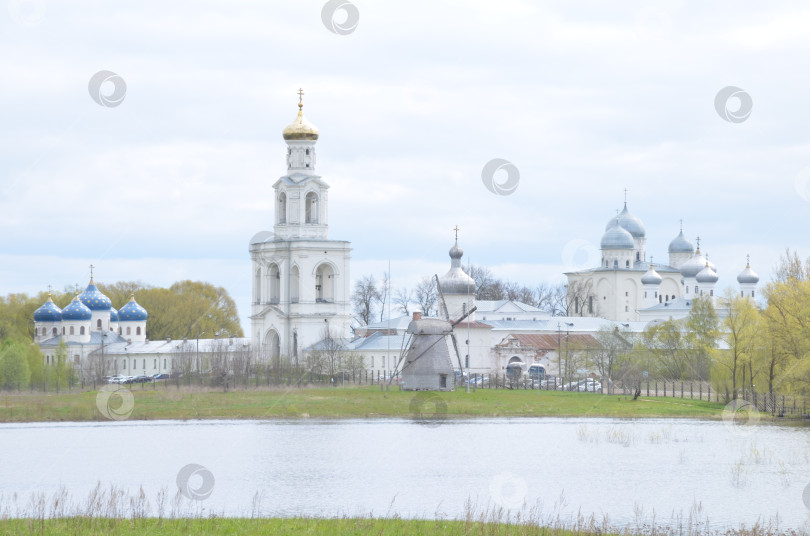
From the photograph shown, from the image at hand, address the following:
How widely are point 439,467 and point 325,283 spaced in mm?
61026

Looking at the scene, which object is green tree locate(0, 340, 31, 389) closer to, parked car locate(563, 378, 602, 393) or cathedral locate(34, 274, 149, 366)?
cathedral locate(34, 274, 149, 366)

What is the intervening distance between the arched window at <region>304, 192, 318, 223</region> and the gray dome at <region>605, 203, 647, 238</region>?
46866 millimetres

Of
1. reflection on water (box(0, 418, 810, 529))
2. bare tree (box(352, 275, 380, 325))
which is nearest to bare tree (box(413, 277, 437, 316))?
bare tree (box(352, 275, 380, 325))

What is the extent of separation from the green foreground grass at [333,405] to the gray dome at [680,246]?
72.9m

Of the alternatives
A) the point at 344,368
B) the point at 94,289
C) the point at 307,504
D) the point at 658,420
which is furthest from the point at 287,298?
the point at 307,504

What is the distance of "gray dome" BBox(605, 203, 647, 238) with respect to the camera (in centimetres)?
13788

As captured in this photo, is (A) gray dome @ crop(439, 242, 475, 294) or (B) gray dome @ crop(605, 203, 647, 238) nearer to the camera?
(A) gray dome @ crop(439, 242, 475, 294)

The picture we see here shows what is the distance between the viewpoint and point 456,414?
190 ft

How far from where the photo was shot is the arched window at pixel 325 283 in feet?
316

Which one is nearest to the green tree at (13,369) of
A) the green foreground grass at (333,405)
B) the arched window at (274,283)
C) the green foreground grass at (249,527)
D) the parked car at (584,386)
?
the green foreground grass at (333,405)

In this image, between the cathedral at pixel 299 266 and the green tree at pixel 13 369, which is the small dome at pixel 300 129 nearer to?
the cathedral at pixel 299 266

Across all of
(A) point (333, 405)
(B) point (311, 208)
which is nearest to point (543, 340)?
(B) point (311, 208)

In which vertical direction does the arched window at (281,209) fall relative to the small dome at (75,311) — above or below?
above

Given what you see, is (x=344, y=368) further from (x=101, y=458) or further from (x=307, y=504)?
(x=307, y=504)
